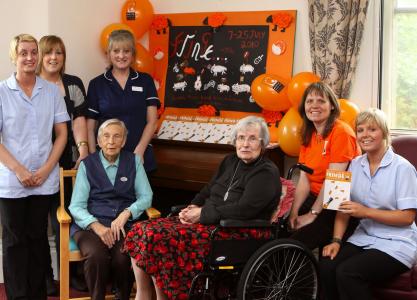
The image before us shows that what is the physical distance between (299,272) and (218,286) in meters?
0.41

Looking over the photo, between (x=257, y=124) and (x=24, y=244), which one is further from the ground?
(x=257, y=124)

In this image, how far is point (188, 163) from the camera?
4461 mm

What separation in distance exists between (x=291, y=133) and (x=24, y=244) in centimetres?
169

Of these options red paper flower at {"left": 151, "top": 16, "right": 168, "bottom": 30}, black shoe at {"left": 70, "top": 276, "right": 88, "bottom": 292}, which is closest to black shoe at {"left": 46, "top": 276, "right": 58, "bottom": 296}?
black shoe at {"left": 70, "top": 276, "right": 88, "bottom": 292}

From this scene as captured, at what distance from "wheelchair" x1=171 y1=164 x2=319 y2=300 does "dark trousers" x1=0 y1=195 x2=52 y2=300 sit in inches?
39.4

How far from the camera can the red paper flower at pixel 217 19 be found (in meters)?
4.72

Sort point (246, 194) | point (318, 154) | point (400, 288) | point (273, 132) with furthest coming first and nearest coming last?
point (273, 132), point (318, 154), point (246, 194), point (400, 288)

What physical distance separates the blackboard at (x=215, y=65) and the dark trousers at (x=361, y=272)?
173 centimetres

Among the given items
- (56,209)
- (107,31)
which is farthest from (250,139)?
(107,31)

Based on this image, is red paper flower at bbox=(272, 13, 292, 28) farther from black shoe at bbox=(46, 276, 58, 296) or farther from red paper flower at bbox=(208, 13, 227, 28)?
black shoe at bbox=(46, 276, 58, 296)

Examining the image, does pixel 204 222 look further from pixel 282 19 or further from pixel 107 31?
pixel 107 31

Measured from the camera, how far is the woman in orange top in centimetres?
342

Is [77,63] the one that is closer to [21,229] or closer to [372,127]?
[21,229]

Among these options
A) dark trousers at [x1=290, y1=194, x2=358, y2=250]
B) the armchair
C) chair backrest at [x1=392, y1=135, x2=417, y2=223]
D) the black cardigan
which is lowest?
the armchair
